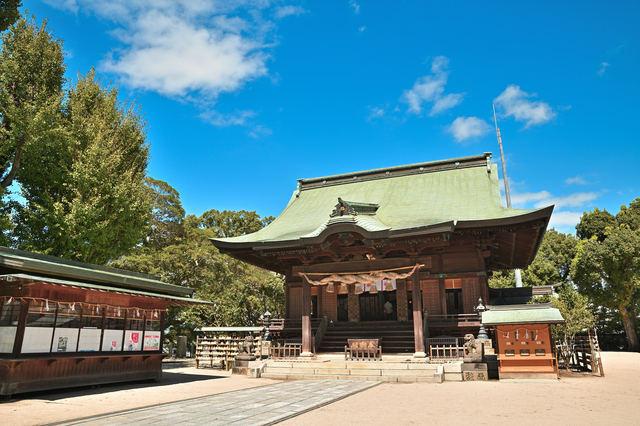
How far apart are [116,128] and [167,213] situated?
11.4 metres

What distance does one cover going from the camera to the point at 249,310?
94.7ft

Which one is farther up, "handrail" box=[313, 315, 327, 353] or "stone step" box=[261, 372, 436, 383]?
"handrail" box=[313, 315, 327, 353]

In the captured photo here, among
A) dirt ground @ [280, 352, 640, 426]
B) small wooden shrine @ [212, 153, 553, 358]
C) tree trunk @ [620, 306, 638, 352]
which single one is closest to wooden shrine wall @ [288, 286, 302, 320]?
small wooden shrine @ [212, 153, 553, 358]

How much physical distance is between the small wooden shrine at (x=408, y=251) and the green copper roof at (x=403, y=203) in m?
0.05

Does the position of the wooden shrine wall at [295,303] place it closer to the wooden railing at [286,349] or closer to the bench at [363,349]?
the wooden railing at [286,349]

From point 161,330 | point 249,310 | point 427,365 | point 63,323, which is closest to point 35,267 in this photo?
point 63,323

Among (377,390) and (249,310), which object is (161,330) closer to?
(377,390)

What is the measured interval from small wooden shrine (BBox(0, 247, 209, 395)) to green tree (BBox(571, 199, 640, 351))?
28.9m

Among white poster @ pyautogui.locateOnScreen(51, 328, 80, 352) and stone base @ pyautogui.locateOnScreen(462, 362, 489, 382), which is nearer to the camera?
white poster @ pyautogui.locateOnScreen(51, 328, 80, 352)

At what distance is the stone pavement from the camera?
273 inches

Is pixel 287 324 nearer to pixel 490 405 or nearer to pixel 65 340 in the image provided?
pixel 65 340

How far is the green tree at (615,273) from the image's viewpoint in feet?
91.9

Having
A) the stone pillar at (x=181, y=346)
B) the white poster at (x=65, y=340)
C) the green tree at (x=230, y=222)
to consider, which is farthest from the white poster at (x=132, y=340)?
the green tree at (x=230, y=222)

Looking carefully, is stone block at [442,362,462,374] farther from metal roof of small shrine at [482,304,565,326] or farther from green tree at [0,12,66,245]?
green tree at [0,12,66,245]
